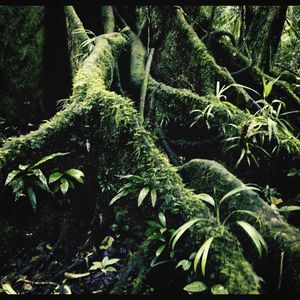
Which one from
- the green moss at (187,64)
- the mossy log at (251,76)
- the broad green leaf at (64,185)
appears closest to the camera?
the broad green leaf at (64,185)

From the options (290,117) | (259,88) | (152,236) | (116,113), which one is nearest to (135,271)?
(152,236)

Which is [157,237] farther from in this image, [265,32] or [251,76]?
[265,32]

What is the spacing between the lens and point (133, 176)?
8.15 feet

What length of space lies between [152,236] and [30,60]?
3.33 meters

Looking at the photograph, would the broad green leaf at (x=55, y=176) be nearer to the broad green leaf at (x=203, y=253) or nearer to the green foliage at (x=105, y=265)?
the green foliage at (x=105, y=265)

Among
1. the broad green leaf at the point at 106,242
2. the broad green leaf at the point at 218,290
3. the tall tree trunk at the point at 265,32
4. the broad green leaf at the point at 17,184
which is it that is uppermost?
the tall tree trunk at the point at 265,32

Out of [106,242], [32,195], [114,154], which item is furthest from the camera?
[106,242]

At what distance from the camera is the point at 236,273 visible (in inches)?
72.3

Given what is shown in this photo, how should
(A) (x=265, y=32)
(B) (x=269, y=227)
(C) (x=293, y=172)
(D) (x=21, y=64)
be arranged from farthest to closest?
(A) (x=265, y=32), (D) (x=21, y=64), (C) (x=293, y=172), (B) (x=269, y=227)

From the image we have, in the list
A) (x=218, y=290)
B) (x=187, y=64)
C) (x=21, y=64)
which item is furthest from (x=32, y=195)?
(x=187, y=64)

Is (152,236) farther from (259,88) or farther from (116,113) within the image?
(259,88)

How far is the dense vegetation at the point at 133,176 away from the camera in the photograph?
216cm

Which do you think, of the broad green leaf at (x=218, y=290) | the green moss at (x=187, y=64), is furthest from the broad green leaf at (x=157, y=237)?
the green moss at (x=187, y=64)

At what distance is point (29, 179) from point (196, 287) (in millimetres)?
1629
